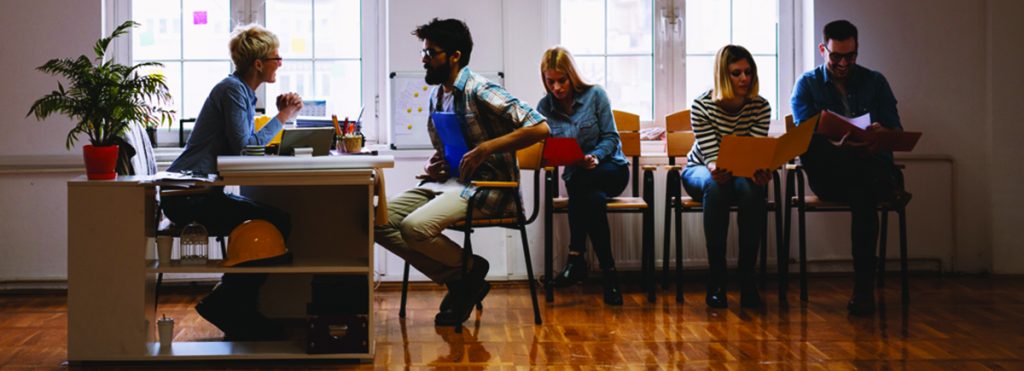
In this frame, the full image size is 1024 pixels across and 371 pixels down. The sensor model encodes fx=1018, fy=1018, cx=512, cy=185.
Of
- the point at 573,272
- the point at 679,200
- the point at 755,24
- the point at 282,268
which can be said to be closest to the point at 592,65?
the point at 755,24

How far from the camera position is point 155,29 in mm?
5441

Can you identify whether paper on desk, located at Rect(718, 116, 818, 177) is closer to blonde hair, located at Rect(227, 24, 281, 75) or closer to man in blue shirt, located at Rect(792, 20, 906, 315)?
man in blue shirt, located at Rect(792, 20, 906, 315)

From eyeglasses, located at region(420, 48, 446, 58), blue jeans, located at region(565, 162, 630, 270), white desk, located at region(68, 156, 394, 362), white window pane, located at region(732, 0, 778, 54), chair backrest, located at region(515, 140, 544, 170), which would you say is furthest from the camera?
white window pane, located at region(732, 0, 778, 54)

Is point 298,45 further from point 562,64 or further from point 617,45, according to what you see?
point 617,45

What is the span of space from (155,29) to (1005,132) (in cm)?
461

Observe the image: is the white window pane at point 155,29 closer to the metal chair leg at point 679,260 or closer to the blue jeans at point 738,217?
the metal chair leg at point 679,260

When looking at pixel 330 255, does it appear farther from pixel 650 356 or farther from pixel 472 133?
pixel 650 356

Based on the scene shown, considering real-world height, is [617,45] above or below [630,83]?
above

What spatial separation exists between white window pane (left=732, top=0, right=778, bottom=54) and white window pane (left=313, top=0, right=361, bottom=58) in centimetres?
210

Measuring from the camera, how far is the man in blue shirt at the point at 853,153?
4.48 m

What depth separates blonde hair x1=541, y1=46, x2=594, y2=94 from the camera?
4895 mm

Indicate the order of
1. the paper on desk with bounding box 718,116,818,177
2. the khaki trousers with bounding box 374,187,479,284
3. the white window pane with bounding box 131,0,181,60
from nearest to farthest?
the khaki trousers with bounding box 374,187,479,284 < the paper on desk with bounding box 718,116,818,177 < the white window pane with bounding box 131,0,181,60

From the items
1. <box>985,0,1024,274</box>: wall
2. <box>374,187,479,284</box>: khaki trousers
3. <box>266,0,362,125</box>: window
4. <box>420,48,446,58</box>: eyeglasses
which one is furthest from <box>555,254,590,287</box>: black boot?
<box>985,0,1024,274</box>: wall

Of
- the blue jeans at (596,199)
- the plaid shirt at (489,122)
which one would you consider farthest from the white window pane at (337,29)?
the plaid shirt at (489,122)
